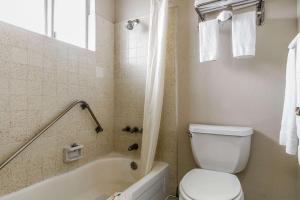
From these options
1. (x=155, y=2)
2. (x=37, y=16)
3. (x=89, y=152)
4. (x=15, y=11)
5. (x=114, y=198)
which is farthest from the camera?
(x=89, y=152)

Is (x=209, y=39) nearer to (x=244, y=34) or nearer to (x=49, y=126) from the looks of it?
(x=244, y=34)

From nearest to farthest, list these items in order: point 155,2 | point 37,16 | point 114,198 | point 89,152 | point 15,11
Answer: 1. point 114,198
2. point 15,11
3. point 37,16
4. point 155,2
5. point 89,152

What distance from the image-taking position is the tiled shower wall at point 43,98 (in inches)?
47.9

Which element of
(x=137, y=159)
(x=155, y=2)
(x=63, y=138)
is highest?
(x=155, y=2)

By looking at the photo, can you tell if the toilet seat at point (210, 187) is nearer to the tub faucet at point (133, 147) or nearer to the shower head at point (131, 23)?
the tub faucet at point (133, 147)

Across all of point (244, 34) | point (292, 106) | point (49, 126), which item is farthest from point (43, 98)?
point (292, 106)

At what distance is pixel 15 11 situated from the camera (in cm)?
138

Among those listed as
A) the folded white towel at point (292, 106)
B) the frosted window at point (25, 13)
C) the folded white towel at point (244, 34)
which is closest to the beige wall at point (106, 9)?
the frosted window at point (25, 13)

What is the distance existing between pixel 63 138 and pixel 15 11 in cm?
98

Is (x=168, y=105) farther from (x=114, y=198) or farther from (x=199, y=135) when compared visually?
(x=114, y=198)

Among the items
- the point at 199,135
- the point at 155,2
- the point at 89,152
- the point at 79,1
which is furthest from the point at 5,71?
the point at 199,135

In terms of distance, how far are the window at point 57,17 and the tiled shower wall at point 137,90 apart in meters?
0.33

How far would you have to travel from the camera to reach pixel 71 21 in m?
1.83

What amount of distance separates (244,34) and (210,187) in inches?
41.9
